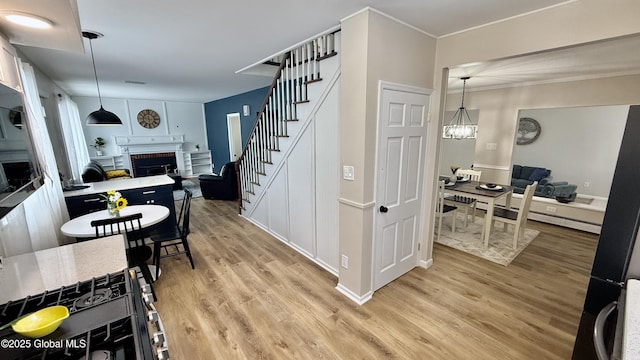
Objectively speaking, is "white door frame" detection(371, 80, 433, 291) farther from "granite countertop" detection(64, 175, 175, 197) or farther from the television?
"granite countertop" detection(64, 175, 175, 197)

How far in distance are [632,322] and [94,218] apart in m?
3.97

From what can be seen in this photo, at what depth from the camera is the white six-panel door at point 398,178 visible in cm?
232

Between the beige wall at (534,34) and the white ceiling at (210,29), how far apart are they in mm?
96

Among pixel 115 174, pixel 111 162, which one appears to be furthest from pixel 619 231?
pixel 111 162

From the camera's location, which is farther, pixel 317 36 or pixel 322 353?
pixel 317 36

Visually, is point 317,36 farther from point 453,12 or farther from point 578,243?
point 578,243

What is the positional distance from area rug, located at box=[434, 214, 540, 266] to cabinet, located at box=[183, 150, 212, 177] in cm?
782

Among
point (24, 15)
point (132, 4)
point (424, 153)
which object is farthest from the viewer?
point (424, 153)

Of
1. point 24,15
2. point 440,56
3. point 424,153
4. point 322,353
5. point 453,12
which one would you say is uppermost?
point 453,12

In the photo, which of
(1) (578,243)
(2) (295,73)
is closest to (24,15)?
(2) (295,73)

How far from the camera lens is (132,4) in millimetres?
1881

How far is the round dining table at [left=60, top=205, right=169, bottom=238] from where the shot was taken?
2330 millimetres

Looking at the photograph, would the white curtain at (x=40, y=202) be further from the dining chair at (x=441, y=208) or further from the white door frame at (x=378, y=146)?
the dining chair at (x=441, y=208)

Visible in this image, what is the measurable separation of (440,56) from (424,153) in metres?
0.99
